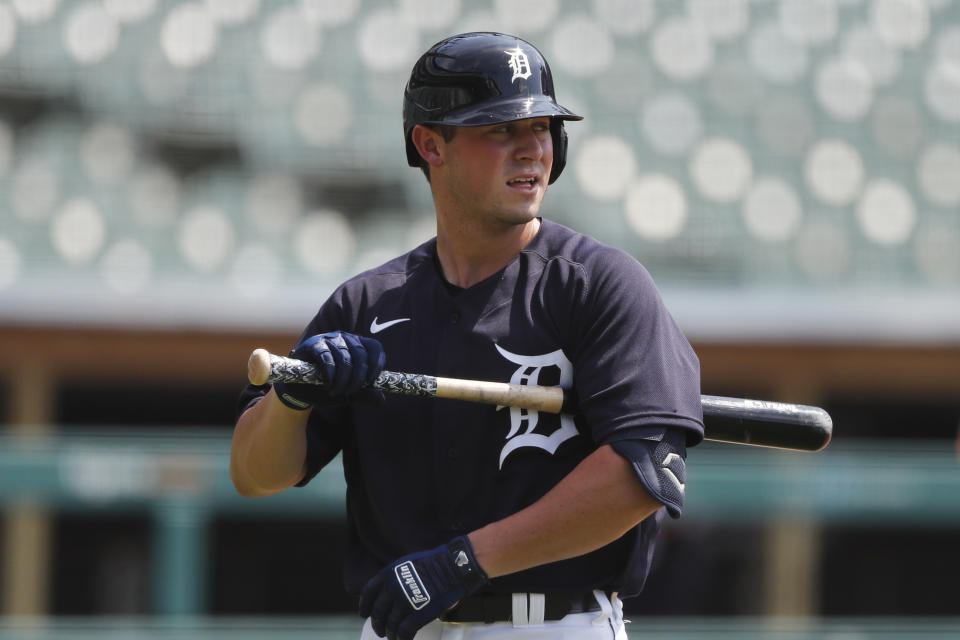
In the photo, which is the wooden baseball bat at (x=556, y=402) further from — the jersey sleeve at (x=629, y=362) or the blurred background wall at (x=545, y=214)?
the blurred background wall at (x=545, y=214)

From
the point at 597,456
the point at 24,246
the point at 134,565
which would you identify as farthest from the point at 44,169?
the point at 597,456

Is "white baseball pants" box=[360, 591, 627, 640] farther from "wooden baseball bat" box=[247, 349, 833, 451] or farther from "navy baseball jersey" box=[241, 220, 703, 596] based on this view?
"wooden baseball bat" box=[247, 349, 833, 451]

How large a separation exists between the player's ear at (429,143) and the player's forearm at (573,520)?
572mm

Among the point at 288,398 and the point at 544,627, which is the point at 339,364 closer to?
the point at 288,398

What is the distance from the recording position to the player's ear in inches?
86.3

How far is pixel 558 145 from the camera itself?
7.41 ft

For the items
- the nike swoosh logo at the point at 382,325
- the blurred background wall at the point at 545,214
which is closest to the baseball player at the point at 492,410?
the nike swoosh logo at the point at 382,325

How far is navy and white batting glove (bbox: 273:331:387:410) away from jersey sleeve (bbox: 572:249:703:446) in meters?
0.31

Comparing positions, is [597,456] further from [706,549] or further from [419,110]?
[706,549]

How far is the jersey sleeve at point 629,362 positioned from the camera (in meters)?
1.96

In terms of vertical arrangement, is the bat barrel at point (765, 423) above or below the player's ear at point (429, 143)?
below

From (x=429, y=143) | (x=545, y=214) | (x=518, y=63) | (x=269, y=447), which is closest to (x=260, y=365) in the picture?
(x=269, y=447)

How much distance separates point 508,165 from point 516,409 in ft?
1.25

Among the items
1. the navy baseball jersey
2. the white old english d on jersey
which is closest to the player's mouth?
the navy baseball jersey
